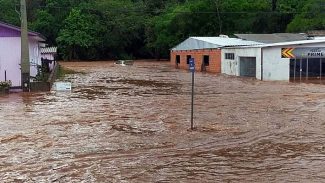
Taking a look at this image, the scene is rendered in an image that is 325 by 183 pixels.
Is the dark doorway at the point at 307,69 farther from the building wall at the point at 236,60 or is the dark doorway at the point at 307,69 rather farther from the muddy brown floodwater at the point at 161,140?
the muddy brown floodwater at the point at 161,140

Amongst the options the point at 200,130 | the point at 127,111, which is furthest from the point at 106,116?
the point at 200,130

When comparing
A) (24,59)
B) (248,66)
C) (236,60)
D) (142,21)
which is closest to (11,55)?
(24,59)

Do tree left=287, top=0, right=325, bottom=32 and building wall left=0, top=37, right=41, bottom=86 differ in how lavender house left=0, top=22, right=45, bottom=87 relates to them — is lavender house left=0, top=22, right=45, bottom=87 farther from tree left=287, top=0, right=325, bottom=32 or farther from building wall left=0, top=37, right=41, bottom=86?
tree left=287, top=0, right=325, bottom=32

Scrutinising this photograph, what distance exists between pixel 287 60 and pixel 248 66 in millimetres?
4365

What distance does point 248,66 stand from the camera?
42.6 m

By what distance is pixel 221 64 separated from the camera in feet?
160

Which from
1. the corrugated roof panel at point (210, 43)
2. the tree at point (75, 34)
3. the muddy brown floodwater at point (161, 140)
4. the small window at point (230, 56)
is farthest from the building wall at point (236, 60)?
the tree at point (75, 34)

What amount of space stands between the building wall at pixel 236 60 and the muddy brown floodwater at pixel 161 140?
49.9ft

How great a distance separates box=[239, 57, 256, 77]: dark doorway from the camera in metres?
41.6

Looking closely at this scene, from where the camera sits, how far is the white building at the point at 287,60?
3878 cm

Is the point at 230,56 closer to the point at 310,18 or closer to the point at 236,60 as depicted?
the point at 236,60

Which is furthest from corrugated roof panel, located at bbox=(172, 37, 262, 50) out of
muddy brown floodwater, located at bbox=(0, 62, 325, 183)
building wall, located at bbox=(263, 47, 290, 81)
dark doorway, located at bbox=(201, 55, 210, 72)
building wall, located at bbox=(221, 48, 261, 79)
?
muddy brown floodwater, located at bbox=(0, 62, 325, 183)

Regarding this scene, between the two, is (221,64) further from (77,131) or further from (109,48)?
(109,48)

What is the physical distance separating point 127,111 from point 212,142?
7364mm
